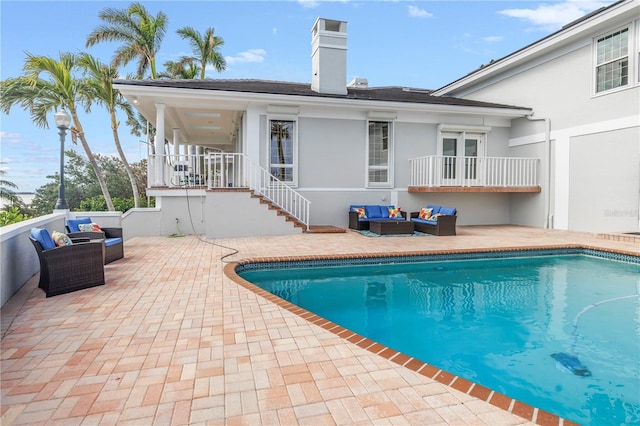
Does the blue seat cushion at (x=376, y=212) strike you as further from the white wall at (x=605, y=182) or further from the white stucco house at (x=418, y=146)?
the white wall at (x=605, y=182)

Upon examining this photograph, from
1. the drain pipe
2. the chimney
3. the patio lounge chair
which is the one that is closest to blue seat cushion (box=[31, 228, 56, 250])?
the patio lounge chair

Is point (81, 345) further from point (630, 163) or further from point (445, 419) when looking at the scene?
point (630, 163)

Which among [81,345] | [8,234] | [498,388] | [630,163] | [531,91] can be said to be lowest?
[498,388]

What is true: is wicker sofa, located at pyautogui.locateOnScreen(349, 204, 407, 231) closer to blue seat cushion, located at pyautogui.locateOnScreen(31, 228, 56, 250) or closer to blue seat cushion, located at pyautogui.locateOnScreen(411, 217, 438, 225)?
blue seat cushion, located at pyautogui.locateOnScreen(411, 217, 438, 225)

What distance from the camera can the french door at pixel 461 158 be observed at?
1165 cm

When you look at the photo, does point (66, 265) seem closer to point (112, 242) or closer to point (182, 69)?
point (112, 242)

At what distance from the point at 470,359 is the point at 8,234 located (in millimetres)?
5451

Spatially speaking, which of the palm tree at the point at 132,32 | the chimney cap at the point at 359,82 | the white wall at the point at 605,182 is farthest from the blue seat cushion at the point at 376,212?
the palm tree at the point at 132,32

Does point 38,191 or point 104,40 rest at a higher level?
point 104,40

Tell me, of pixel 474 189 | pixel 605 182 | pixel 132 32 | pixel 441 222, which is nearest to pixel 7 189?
pixel 132 32

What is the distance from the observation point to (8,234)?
4211mm

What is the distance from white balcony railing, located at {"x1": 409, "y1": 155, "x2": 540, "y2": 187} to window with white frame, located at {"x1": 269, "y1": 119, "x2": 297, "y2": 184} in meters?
4.07

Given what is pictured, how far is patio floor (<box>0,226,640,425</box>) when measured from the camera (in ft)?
6.65

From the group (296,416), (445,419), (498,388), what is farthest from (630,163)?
(296,416)
